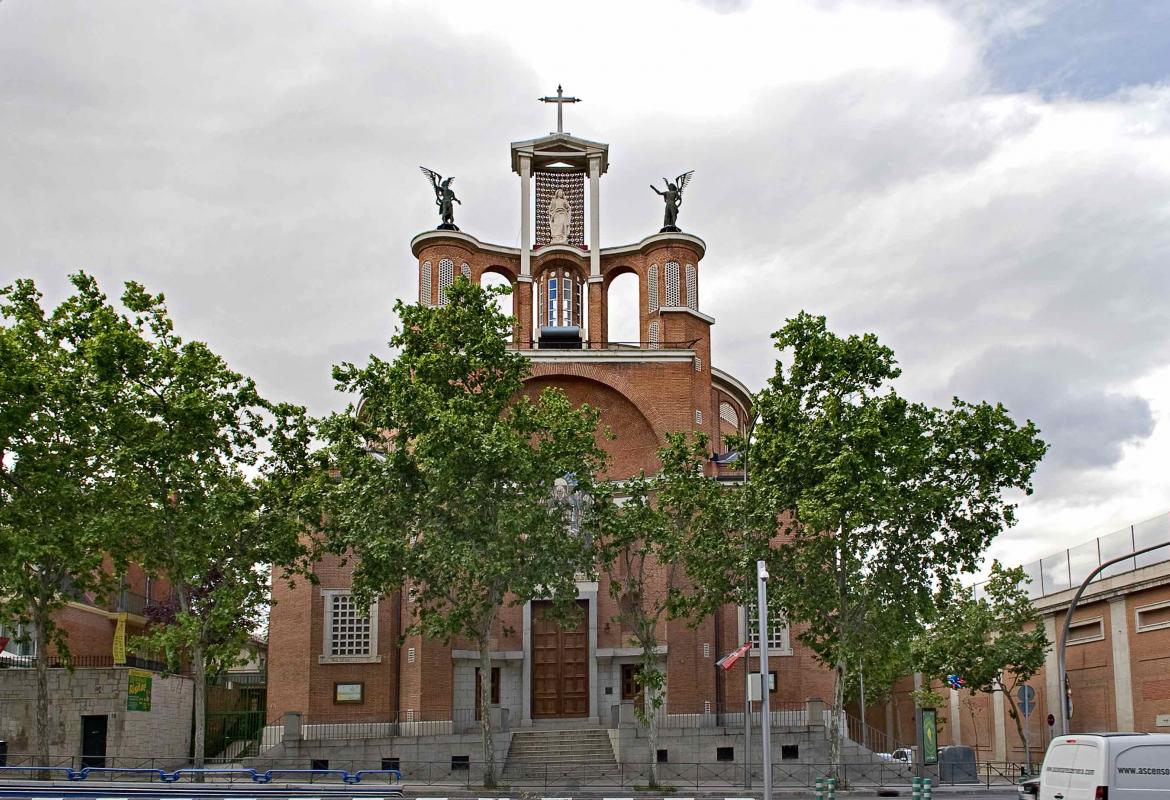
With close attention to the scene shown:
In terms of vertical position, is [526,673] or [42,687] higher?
[526,673]

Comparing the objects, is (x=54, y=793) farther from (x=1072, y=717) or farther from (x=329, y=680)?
(x=1072, y=717)

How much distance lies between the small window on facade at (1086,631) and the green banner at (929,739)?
31.9 feet

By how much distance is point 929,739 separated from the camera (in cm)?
3444

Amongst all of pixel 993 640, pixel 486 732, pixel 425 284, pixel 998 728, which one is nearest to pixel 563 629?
pixel 486 732

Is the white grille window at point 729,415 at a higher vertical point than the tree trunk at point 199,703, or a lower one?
higher

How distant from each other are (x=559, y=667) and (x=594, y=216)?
18107 mm

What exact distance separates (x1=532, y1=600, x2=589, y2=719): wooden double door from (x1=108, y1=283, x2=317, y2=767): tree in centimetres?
1102

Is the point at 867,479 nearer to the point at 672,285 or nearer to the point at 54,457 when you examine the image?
the point at 672,285

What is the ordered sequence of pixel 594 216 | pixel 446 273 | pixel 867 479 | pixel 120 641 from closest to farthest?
pixel 867 479 < pixel 120 641 < pixel 446 273 < pixel 594 216

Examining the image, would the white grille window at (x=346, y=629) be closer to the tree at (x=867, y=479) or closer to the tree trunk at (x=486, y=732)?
the tree trunk at (x=486, y=732)

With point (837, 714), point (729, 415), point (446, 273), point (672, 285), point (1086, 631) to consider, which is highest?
point (446, 273)

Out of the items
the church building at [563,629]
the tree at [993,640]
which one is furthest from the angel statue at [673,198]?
the tree at [993,640]

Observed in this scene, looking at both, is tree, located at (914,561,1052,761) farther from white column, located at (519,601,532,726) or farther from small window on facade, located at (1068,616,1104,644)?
white column, located at (519,601,532,726)

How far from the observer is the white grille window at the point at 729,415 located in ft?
175
